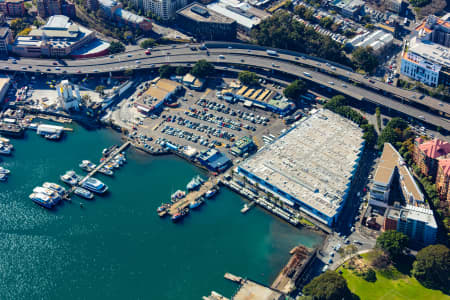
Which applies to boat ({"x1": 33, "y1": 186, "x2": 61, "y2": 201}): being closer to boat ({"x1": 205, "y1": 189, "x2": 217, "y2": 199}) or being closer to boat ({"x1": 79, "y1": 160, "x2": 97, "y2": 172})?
boat ({"x1": 79, "y1": 160, "x2": 97, "y2": 172})

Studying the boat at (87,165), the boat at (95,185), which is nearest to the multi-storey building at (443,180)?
the boat at (95,185)

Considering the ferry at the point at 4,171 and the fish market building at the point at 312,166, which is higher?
the fish market building at the point at 312,166

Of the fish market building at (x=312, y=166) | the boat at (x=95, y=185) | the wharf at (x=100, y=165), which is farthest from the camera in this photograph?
the wharf at (x=100, y=165)

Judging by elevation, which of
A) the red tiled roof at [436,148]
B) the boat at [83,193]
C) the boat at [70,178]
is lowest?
the boat at [83,193]

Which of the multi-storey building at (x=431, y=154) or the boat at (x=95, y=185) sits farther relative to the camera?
the boat at (x=95, y=185)

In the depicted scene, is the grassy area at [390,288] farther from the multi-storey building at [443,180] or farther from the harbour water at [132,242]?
the multi-storey building at [443,180]

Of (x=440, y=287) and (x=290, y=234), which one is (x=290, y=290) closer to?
(x=290, y=234)

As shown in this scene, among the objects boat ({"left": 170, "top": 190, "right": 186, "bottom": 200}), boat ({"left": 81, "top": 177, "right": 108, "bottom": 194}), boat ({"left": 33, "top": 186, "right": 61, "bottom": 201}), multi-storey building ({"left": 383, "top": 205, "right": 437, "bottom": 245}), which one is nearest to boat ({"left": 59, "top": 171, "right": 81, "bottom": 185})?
boat ({"left": 81, "top": 177, "right": 108, "bottom": 194})

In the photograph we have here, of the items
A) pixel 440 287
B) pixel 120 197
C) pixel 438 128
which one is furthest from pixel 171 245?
pixel 438 128
